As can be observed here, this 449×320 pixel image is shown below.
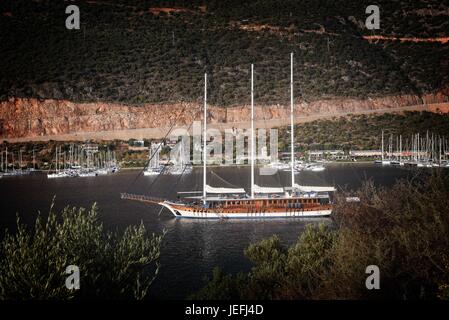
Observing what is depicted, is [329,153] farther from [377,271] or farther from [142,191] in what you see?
[377,271]

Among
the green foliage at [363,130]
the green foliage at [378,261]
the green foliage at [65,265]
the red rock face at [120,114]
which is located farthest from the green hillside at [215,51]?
the green foliage at [65,265]

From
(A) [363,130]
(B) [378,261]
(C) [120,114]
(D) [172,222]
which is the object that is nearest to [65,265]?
(B) [378,261]

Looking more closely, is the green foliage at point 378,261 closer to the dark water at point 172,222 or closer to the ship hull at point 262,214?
the dark water at point 172,222

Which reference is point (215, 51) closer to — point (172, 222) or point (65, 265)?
point (172, 222)

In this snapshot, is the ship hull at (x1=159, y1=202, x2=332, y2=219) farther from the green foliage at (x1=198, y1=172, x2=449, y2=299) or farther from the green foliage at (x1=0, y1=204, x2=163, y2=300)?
the green foliage at (x1=0, y1=204, x2=163, y2=300)

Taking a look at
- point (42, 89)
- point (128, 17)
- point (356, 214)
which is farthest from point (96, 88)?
point (356, 214)
